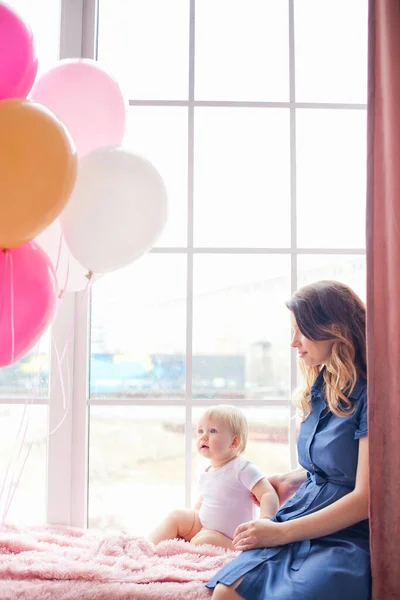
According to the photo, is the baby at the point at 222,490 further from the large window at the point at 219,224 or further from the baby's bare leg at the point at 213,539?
the large window at the point at 219,224

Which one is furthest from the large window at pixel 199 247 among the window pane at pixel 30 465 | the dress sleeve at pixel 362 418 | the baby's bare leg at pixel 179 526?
the dress sleeve at pixel 362 418

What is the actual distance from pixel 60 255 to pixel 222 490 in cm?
85

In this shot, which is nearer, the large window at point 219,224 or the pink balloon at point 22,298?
the pink balloon at point 22,298

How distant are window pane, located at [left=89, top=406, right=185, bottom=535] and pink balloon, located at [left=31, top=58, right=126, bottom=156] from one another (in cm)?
96

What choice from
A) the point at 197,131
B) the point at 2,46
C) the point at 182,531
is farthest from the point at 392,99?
the point at 182,531

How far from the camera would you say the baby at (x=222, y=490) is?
192 cm

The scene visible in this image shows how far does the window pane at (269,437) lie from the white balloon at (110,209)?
85 centimetres

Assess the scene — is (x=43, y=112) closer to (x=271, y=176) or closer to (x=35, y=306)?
(x=35, y=306)

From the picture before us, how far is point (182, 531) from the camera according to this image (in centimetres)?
199

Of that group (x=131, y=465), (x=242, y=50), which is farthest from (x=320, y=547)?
(x=242, y=50)

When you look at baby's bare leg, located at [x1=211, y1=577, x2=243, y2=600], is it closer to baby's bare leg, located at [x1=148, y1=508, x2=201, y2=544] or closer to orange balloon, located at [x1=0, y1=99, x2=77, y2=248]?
baby's bare leg, located at [x1=148, y1=508, x2=201, y2=544]

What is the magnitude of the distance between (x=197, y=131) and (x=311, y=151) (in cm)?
41

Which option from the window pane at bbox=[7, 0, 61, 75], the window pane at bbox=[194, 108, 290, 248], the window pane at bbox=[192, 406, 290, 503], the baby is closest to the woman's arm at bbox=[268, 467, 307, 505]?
the baby

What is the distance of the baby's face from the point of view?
6.56ft
